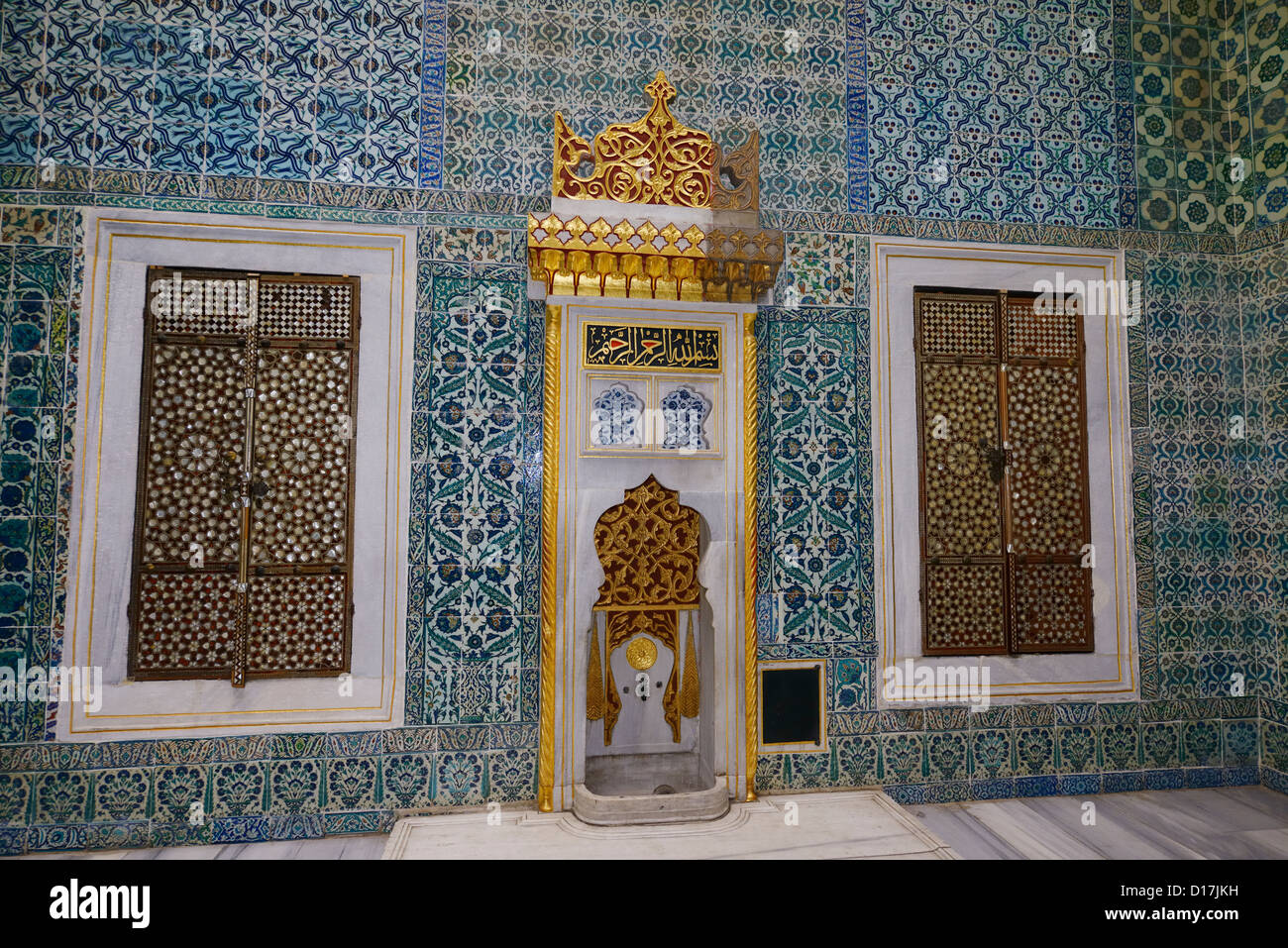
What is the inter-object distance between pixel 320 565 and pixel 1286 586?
4003 mm

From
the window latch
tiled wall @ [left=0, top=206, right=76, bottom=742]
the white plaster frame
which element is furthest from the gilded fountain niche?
tiled wall @ [left=0, top=206, right=76, bottom=742]

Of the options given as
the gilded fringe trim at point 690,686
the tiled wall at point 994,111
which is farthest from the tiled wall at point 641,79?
the gilded fringe trim at point 690,686

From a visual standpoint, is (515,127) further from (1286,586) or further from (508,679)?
(1286,586)

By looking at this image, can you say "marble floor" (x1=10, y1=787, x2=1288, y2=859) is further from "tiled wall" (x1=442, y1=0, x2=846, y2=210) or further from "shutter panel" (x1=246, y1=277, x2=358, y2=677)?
"tiled wall" (x1=442, y1=0, x2=846, y2=210)

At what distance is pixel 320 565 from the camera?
2527 millimetres

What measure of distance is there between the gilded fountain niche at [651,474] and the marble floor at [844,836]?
0.17 m

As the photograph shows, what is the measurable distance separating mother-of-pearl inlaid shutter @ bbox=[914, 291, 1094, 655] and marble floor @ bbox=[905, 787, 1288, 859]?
0.62 meters

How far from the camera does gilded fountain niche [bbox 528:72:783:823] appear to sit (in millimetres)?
2523

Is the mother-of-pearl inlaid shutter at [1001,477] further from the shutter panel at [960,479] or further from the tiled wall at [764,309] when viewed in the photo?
the tiled wall at [764,309]

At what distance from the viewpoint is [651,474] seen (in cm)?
261

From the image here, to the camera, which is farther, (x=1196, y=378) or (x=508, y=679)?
(x=1196, y=378)

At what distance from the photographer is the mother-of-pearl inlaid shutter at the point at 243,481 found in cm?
245

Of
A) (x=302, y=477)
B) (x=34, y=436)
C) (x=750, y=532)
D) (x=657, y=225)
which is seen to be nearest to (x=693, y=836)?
(x=750, y=532)

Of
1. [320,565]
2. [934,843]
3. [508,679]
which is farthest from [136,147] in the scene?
[934,843]
